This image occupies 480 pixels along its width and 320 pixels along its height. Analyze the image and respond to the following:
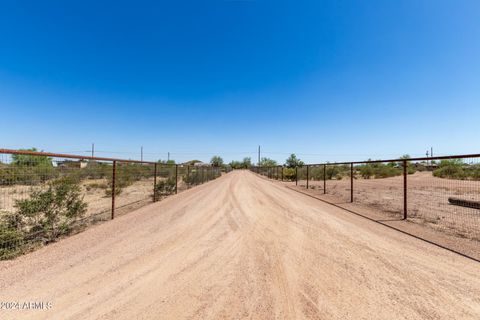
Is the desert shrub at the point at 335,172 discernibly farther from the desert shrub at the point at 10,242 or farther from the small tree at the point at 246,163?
the small tree at the point at 246,163

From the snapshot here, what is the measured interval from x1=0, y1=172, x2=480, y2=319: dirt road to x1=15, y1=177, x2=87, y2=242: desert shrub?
47cm

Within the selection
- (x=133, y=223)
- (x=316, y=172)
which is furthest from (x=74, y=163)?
(x=316, y=172)

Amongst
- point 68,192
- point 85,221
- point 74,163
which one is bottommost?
point 85,221

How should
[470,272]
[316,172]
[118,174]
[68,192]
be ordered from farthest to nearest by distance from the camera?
[316,172] < [118,174] < [68,192] < [470,272]

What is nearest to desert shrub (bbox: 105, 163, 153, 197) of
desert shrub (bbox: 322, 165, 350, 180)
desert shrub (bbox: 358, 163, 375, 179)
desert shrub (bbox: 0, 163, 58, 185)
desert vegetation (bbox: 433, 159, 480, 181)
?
desert shrub (bbox: 0, 163, 58, 185)

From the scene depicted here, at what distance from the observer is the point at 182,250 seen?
144 inches

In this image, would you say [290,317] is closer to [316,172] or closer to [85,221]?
[85,221]

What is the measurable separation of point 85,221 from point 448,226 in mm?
9914

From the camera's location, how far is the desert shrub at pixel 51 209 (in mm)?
4035

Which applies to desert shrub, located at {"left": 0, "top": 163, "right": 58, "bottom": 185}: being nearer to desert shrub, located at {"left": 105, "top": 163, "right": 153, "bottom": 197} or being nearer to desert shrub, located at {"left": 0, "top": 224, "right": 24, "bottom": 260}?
desert shrub, located at {"left": 0, "top": 224, "right": 24, "bottom": 260}

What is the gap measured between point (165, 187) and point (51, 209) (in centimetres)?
650

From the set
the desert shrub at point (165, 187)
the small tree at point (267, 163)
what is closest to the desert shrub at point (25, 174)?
the desert shrub at point (165, 187)

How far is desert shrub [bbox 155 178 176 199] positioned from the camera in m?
10.3

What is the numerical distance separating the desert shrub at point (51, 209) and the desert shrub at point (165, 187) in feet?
16.6
